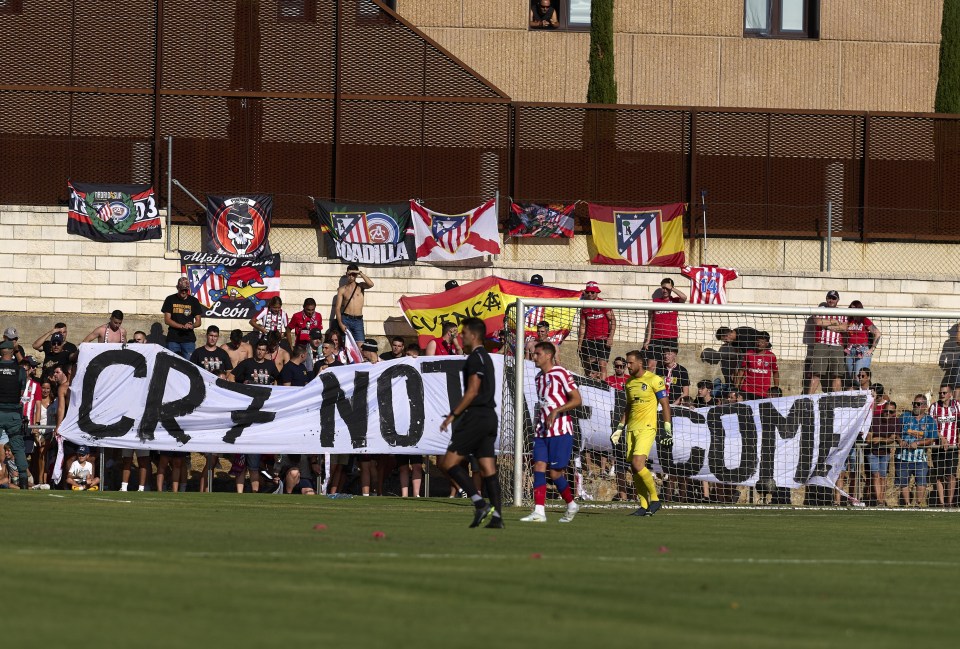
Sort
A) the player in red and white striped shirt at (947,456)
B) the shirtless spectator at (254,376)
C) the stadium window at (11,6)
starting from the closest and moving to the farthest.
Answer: the player in red and white striped shirt at (947,456) < the shirtless spectator at (254,376) < the stadium window at (11,6)

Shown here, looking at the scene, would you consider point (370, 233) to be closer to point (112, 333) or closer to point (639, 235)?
point (639, 235)

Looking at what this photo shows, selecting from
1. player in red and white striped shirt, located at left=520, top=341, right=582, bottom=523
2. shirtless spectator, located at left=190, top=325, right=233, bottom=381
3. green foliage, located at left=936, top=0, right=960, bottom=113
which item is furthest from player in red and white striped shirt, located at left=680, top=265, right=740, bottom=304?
player in red and white striped shirt, located at left=520, top=341, right=582, bottom=523

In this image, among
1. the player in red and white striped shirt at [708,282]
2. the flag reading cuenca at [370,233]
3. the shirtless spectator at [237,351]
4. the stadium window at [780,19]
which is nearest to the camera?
the shirtless spectator at [237,351]

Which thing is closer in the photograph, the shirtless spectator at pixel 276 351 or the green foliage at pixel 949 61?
the shirtless spectator at pixel 276 351

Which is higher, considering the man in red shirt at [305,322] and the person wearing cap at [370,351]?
the man in red shirt at [305,322]

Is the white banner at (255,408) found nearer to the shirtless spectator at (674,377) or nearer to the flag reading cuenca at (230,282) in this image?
the shirtless spectator at (674,377)

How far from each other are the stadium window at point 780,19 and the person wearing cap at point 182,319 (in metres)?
15.7

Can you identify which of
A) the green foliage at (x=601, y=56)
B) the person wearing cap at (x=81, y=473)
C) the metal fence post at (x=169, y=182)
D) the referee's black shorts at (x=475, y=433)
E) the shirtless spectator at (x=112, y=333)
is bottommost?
the person wearing cap at (x=81, y=473)

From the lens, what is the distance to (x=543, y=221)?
2758 cm

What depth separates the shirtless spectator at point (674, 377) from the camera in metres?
20.7

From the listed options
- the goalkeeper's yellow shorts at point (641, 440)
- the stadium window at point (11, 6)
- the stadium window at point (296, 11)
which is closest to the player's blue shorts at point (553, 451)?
the goalkeeper's yellow shorts at point (641, 440)

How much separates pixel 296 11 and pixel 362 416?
1085 centimetres

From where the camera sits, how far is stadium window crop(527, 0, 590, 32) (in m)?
32.9

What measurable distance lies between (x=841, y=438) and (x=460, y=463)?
772 centimetres
